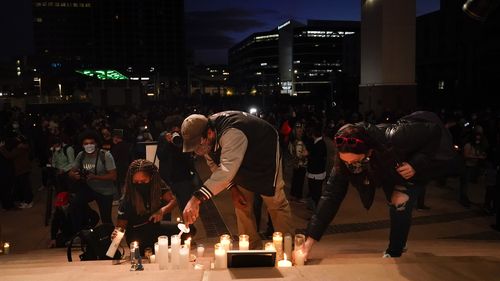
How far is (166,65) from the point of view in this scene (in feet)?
456

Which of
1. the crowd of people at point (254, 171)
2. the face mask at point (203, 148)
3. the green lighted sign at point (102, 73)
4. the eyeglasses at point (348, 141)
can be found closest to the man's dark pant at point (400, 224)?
the crowd of people at point (254, 171)

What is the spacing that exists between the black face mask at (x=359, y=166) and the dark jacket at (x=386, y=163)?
0.04 metres

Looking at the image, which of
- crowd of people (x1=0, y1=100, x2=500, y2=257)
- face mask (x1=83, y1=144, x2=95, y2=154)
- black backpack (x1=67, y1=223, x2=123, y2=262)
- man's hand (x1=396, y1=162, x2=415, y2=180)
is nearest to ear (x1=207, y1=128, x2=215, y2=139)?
crowd of people (x1=0, y1=100, x2=500, y2=257)

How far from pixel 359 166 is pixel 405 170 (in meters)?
0.37

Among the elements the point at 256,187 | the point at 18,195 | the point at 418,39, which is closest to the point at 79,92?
the point at 418,39

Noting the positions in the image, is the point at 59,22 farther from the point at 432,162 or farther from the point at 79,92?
the point at 432,162

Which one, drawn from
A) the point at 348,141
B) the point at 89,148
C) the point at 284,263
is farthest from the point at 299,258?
the point at 89,148

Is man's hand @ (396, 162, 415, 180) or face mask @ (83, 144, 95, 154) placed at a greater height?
man's hand @ (396, 162, 415, 180)

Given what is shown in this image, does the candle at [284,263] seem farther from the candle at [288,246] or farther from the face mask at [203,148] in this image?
the face mask at [203,148]

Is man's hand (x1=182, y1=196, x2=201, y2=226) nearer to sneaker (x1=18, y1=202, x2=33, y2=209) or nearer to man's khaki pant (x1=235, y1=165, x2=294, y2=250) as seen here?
man's khaki pant (x1=235, y1=165, x2=294, y2=250)

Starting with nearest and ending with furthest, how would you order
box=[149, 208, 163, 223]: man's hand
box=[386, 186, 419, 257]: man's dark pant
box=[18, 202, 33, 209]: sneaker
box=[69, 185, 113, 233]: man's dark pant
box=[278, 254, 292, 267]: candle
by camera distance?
box=[278, 254, 292, 267]: candle → box=[386, 186, 419, 257]: man's dark pant → box=[149, 208, 163, 223]: man's hand → box=[69, 185, 113, 233]: man's dark pant → box=[18, 202, 33, 209]: sneaker

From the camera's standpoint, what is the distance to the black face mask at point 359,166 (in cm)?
341

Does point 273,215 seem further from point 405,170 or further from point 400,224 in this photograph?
point 405,170

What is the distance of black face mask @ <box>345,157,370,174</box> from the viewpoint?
341cm
